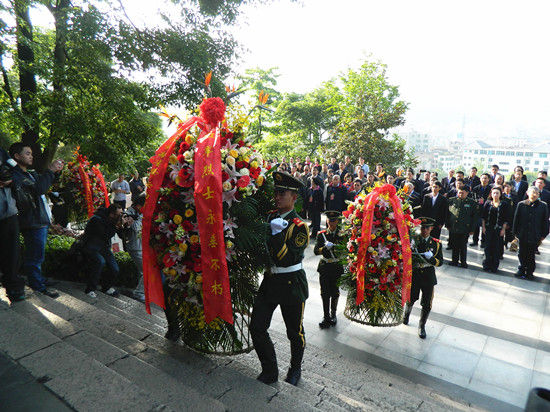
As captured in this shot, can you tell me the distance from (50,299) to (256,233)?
2831 millimetres

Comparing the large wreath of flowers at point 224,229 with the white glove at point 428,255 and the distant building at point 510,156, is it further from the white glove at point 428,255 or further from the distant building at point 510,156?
the distant building at point 510,156

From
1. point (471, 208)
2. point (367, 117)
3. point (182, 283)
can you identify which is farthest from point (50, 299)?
point (367, 117)

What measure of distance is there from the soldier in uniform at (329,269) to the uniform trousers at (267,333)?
199 cm

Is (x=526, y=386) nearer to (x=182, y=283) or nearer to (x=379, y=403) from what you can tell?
(x=379, y=403)

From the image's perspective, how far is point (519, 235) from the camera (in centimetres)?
825

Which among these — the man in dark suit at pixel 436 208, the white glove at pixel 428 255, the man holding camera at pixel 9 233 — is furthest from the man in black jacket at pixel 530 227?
the man holding camera at pixel 9 233

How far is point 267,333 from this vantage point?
11.2 feet

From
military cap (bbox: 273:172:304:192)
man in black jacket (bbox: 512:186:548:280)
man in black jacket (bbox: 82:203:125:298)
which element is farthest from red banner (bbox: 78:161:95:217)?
man in black jacket (bbox: 512:186:548:280)

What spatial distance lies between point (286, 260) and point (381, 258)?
6.04 feet

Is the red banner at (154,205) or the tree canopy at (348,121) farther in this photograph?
the tree canopy at (348,121)

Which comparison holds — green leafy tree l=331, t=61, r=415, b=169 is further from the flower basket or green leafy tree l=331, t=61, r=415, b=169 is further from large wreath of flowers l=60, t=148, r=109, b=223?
the flower basket

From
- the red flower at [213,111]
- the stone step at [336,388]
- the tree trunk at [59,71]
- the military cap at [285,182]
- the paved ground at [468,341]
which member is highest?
the tree trunk at [59,71]

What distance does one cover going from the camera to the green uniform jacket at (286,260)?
11.3 feet

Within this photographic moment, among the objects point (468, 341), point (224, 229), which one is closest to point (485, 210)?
point (468, 341)
